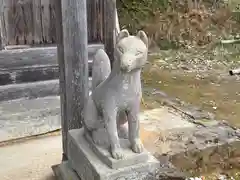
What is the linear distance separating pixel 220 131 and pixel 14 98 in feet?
6.81

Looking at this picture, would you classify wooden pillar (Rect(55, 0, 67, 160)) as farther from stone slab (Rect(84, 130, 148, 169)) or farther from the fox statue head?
the fox statue head

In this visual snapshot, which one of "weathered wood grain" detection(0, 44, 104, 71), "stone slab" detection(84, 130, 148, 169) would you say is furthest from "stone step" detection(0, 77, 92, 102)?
"stone slab" detection(84, 130, 148, 169)

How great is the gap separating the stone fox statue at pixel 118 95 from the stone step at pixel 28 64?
165 cm

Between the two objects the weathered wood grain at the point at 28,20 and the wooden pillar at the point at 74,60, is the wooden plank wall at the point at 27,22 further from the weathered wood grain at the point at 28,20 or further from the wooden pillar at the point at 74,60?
the wooden pillar at the point at 74,60

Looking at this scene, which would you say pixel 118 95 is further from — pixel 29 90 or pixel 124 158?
pixel 29 90

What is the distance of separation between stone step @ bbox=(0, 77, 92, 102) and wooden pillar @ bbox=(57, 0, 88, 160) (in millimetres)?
1171

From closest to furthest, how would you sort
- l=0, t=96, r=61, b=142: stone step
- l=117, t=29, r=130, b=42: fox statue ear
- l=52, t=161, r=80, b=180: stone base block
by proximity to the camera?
1. l=117, t=29, r=130, b=42: fox statue ear
2. l=52, t=161, r=80, b=180: stone base block
3. l=0, t=96, r=61, b=142: stone step

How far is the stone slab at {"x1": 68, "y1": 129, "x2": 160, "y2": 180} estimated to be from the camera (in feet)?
A: 7.38

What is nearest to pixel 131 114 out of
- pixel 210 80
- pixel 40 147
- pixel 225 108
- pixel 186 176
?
pixel 186 176

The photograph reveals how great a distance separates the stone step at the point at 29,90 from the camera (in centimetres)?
396

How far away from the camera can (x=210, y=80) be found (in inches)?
227

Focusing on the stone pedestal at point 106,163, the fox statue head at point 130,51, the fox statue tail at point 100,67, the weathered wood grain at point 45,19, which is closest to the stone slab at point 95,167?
the stone pedestal at point 106,163

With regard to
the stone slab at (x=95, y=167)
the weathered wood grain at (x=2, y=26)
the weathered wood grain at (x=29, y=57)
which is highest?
the weathered wood grain at (x=2, y=26)

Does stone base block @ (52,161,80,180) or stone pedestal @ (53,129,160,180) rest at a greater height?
stone pedestal @ (53,129,160,180)
